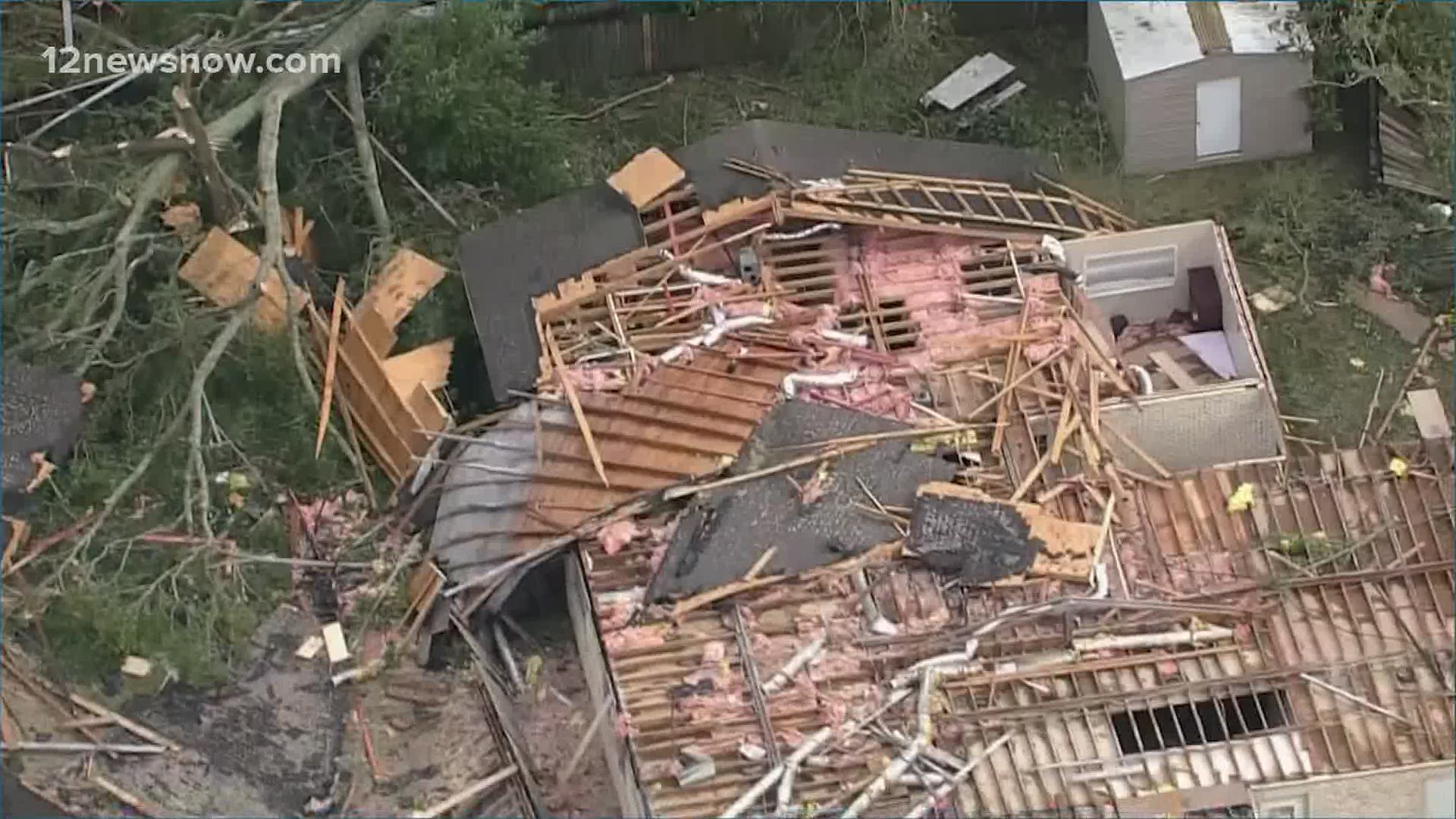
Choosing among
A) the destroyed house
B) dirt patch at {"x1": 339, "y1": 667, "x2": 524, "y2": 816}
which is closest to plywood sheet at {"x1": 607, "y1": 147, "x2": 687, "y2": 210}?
the destroyed house

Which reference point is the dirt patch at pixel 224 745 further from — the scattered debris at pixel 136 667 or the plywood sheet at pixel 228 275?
the plywood sheet at pixel 228 275

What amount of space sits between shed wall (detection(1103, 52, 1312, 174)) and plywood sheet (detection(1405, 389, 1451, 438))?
12.1 ft

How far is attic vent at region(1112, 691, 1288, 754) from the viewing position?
12.4 meters

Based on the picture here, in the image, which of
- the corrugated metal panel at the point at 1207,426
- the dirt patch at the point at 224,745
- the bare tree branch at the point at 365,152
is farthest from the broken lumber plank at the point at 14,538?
the corrugated metal panel at the point at 1207,426

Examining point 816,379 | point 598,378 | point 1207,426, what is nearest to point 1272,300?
point 1207,426

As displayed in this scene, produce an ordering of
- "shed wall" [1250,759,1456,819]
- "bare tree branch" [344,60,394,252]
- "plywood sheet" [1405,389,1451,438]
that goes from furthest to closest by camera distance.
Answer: "bare tree branch" [344,60,394,252]
"plywood sheet" [1405,389,1451,438]
"shed wall" [1250,759,1456,819]

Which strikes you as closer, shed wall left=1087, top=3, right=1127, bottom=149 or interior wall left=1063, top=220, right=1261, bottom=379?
interior wall left=1063, top=220, right=1261, bottom=379

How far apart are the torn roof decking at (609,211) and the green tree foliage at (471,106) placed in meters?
0.96

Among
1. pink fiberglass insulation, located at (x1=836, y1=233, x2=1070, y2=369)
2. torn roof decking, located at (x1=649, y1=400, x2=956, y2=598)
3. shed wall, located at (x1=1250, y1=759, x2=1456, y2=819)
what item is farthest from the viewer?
pink fiberglass insulation, located at (x1=836, y1=233, x2=1070, y2=369)

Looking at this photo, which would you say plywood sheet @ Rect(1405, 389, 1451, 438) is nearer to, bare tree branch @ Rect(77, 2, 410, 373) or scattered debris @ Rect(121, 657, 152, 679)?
bare tree branch @ Rect(77, 2, 410, 373)

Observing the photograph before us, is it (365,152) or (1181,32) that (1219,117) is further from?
(365,152)

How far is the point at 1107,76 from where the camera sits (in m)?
17.6

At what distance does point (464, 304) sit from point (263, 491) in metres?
2.44

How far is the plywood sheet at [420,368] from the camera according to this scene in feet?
49.7
